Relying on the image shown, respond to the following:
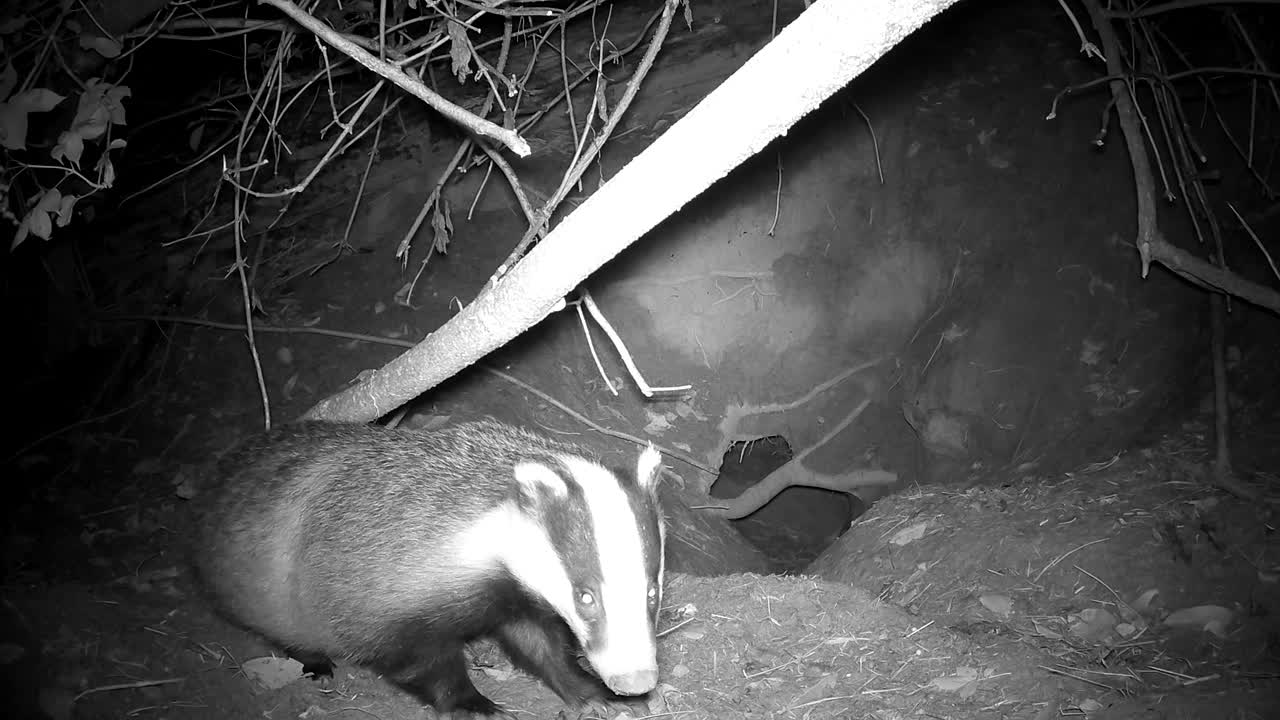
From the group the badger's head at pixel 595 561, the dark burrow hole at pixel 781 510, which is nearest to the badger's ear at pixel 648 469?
the badger's head at pixel 595 561

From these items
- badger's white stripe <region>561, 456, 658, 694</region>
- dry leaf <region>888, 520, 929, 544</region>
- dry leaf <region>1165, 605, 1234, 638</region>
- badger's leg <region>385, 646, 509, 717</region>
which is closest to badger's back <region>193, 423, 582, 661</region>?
badger's leg <region>385, 646, 509, 717</region>

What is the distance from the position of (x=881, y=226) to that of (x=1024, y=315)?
1422 millimetres

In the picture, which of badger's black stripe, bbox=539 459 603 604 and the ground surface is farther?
the ground surface

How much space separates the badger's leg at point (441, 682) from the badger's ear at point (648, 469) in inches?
43.1

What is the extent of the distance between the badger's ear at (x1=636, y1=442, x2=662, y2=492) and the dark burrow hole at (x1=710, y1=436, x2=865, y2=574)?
3.79 metres

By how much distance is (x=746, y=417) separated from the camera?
6.47 metres

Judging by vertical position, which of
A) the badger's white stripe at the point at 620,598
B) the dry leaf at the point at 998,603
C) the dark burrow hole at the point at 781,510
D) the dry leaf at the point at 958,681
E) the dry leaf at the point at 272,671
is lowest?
the dark burrow hole at the point at 781,510

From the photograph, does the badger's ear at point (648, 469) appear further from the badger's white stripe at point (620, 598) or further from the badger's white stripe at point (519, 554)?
the badger's white stripe at point (519, 554)

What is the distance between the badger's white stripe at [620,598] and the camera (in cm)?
275

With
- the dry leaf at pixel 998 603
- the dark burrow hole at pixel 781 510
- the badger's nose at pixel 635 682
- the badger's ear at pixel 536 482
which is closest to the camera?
the badger's nose at pixel 635 682

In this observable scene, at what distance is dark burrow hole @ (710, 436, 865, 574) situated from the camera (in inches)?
289

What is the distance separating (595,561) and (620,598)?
17 cm

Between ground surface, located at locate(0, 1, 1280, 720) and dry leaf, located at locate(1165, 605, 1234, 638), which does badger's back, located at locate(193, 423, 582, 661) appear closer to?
ground surface, located at locate(0, 1, 1280, 720)

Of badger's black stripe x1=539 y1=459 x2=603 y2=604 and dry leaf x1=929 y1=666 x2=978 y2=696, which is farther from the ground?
badger's black stripe x1=539 y1=459 x2=603 y2=604
